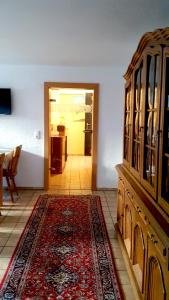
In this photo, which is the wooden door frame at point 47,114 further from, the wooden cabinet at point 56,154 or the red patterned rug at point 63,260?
the wooden cabinet at point 56,154

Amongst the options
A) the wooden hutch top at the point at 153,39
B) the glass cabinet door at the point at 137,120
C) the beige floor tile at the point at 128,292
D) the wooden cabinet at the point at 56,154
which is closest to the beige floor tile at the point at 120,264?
the beige floor tile at the point at 128,292

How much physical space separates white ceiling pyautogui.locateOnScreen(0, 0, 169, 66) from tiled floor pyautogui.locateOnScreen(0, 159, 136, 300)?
2.30 metres

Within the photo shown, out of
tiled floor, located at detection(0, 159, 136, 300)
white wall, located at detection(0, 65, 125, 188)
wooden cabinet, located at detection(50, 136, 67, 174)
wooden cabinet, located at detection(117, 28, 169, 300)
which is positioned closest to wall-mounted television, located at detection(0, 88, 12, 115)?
white wall, located at detection(0, 65, 125, 188)

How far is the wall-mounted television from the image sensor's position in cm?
506

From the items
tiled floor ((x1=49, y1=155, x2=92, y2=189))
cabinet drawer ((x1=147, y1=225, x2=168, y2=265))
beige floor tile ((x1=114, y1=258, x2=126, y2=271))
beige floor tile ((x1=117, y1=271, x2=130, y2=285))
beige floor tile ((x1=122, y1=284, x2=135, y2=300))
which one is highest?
cabinet drawer ((x1=147, y1=225, x2=168, y2=265))

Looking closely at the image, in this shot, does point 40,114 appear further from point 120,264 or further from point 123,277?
point 123,277

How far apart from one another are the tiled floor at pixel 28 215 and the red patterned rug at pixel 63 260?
0.25 ft

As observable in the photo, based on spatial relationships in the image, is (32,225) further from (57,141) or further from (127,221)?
(57,141)

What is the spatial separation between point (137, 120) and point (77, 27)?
1176 millimetres

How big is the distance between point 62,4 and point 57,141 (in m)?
4.74

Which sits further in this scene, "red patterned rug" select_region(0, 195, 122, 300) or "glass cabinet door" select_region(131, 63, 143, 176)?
"glass cabinet door" select_region(131, 63, 143, 176)

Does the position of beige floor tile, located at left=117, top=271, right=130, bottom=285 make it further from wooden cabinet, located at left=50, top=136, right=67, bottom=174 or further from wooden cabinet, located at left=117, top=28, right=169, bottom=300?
wooden cabinet, located at left=50, top=136, right=67, bottom=174

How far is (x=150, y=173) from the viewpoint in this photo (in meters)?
2.07

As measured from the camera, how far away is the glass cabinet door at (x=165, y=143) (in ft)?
5.41
